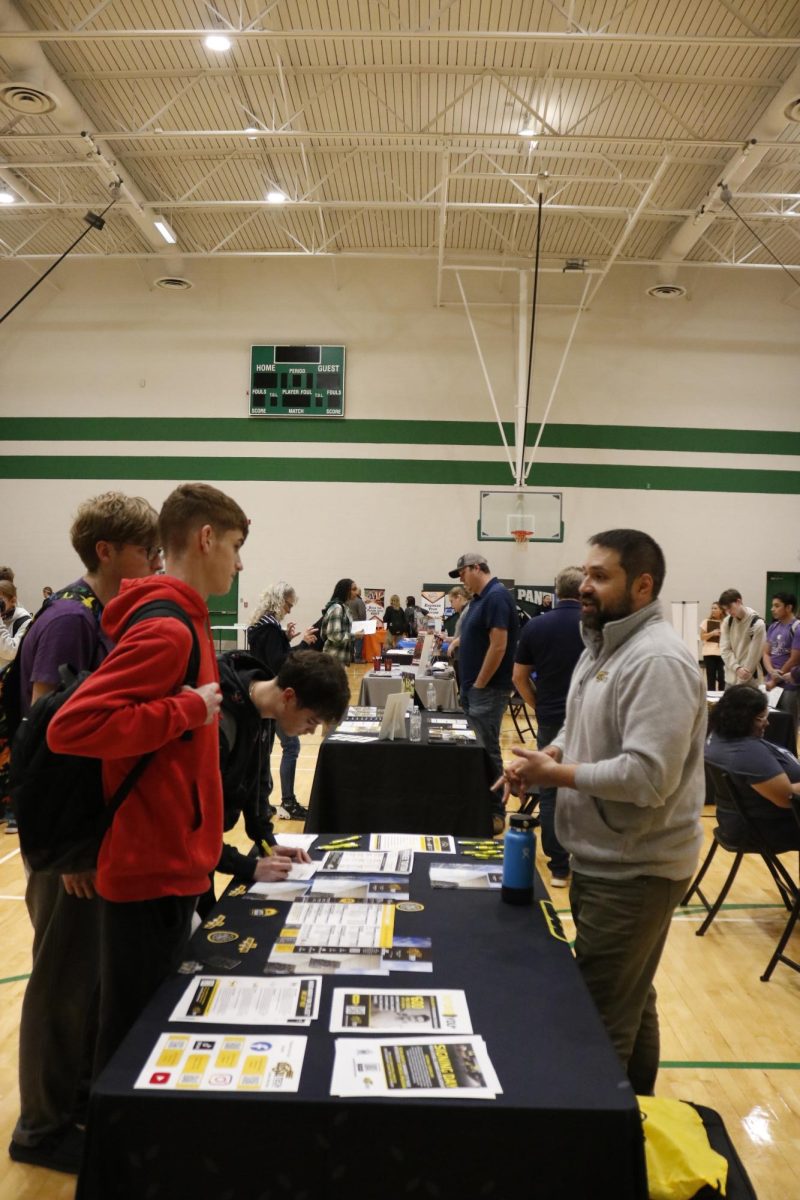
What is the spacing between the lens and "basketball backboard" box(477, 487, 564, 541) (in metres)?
14.0

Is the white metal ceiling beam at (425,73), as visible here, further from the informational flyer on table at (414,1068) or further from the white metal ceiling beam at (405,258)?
the informational flyer on table at (414,1068)

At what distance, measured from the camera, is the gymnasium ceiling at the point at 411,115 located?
8.09 m

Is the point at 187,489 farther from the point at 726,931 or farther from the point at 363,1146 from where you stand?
the point at 726,931

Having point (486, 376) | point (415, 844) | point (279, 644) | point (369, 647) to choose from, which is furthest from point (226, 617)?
point (415, 844)

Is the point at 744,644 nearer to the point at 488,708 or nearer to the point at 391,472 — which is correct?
the point at 488,708

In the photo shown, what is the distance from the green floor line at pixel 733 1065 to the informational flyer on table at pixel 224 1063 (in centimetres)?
194

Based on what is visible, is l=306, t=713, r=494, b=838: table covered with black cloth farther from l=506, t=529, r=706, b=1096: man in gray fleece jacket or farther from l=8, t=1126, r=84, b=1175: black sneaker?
l=506, t=529, r=706, b=1096: man in gray fleece jacket

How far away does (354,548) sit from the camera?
14227 millimetres

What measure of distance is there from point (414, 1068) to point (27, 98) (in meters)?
10.2

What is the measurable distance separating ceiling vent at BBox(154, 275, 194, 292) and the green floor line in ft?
45.5

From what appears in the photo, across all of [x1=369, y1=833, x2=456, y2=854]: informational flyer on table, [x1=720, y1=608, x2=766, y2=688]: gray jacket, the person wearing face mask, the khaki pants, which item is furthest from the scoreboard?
the khaki pants

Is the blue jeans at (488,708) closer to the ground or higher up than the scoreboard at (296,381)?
closer to the ground

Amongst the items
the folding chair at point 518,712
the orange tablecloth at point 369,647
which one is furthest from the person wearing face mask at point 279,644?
the orange tablecloth at point 369,647

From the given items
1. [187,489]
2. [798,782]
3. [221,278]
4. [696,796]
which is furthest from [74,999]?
[221,278]
